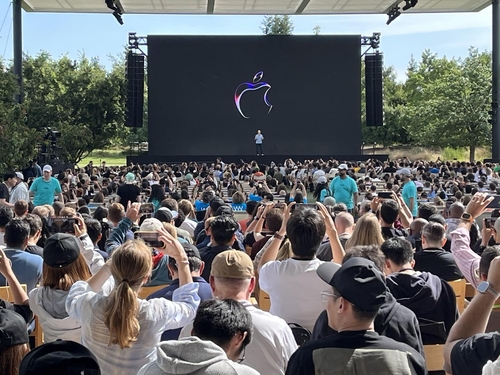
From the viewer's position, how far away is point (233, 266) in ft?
8.46

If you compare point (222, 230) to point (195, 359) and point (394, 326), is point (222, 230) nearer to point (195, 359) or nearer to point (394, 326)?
point (394, 326)

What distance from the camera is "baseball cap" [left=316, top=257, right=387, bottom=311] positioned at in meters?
2.04

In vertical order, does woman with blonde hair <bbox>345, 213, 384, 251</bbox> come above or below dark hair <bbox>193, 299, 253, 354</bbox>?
above

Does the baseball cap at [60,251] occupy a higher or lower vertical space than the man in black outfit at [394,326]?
higher

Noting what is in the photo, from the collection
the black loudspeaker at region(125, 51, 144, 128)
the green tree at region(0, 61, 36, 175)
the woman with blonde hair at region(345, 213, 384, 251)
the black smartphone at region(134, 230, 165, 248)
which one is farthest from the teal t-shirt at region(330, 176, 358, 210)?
the black loudspeaker at region(125, 51, 144, 128)

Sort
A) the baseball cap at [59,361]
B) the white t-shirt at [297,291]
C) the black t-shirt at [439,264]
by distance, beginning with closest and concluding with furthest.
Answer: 1. the baseball cap at [59,361]
2. the white t-shirt at [297,291]
3. the black t-shirt at [439,264]

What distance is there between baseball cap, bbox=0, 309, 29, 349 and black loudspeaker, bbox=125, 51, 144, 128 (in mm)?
23079

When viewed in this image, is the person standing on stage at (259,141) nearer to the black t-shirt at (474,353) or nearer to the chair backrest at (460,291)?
the chair backrest at (460,291)

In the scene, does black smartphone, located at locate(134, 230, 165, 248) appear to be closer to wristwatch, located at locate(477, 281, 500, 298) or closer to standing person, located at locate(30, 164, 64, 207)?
wristwatch, located at locate(477, 281, 500, 298)

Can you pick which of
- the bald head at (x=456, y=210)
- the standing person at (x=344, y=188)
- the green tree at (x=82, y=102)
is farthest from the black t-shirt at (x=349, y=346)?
the green tree at (x=82, y=102)

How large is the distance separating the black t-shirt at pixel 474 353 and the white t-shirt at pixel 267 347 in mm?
726

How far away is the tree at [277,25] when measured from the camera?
5344 centimetres

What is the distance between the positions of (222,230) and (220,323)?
234 cm

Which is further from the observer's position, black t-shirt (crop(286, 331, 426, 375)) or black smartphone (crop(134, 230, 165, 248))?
black smartphone (crop(134, 230, 165, 248))
